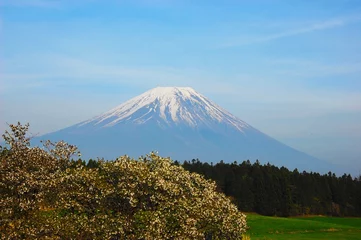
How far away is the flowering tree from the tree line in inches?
2774

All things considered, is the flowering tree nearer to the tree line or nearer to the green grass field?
the green grass field

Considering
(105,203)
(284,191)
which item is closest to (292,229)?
(284,191)

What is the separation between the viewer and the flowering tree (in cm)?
2444

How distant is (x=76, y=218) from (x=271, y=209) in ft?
254

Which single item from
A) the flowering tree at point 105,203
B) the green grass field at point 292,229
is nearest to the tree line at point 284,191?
the green grass field at point 292,229

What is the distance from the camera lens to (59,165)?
28.5m

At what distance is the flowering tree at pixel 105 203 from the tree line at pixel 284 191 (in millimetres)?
70455

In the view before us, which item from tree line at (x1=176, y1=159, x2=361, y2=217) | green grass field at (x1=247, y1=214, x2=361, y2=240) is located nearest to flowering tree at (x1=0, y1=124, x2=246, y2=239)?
green grass field at (x1=247, y1=214, x2=361, y2=240)

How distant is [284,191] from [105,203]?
258ft

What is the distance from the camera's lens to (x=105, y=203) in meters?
25.7

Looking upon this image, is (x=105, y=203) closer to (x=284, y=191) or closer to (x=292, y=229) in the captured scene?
(x=292, y=229)

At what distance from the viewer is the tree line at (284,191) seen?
98.4m

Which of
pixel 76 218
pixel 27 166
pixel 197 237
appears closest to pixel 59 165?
pixel 27 166

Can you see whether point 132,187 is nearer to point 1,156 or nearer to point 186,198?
point 186,198
